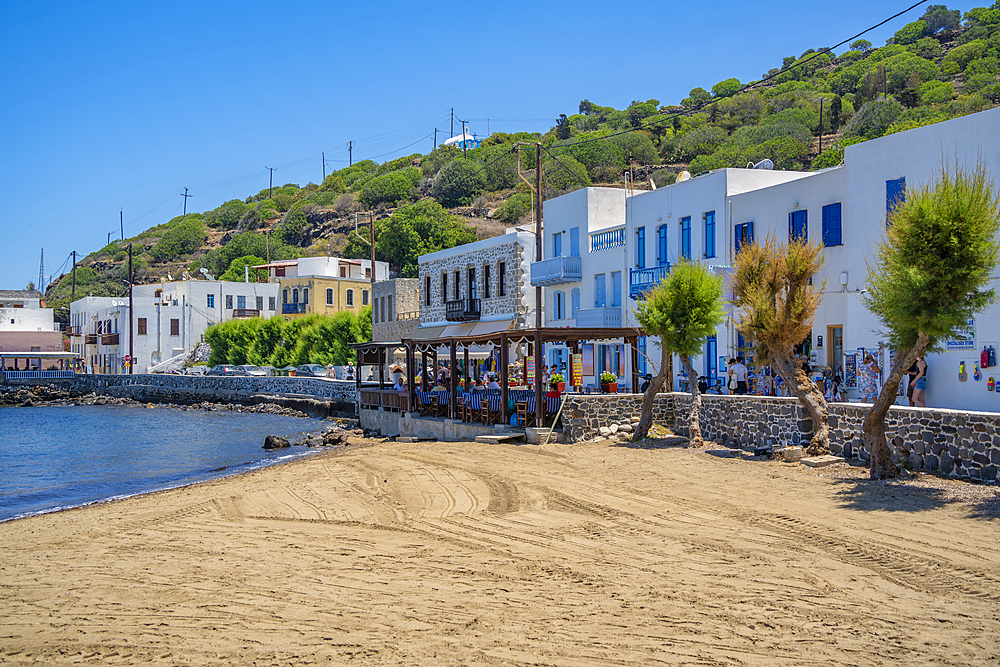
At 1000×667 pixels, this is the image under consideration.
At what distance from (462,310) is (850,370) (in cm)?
2258

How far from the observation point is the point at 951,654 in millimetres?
6445

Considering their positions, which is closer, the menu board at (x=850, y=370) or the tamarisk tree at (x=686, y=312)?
the tamarisk tree at (x=686, y=312)

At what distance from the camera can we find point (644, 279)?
97.6 feet

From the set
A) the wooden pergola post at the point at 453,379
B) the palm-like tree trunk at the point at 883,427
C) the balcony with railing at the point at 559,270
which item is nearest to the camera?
the palm-like tree trunk at the point at 883,427

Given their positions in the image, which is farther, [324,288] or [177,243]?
[177,243]

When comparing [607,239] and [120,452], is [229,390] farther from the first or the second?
[607,239]

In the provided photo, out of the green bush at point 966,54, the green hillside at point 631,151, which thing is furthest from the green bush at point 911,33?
the green bush at point 966,54

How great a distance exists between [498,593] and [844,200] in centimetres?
1793

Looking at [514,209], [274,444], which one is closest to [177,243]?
[514,209]

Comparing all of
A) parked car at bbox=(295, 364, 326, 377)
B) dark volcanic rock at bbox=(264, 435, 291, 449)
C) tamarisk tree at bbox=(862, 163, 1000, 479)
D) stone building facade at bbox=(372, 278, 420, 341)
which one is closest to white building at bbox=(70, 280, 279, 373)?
parked car at bbox=(295, 364, 326, 377)

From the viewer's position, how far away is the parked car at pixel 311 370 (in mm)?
58375

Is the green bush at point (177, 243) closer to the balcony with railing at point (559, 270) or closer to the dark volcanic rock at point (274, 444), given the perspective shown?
the dark volcanic rock at point (274, 444)

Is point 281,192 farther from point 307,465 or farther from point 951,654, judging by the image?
point 951,654

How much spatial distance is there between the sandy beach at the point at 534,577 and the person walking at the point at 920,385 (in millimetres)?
6381
